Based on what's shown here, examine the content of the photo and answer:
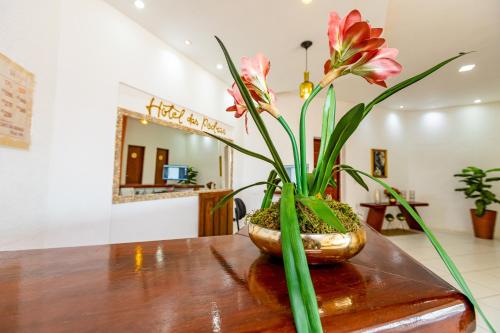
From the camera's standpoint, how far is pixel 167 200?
9.21ft

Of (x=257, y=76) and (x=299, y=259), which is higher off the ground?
(x=257, y=76)

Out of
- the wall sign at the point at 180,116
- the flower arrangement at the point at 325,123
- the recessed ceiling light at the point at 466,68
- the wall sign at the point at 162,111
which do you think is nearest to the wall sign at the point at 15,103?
the wall sign at the point at 162,111

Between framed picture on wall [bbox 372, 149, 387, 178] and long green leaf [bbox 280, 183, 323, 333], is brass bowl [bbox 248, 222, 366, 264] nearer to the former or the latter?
long green leaf [bbox 280, 183, 323, 333]

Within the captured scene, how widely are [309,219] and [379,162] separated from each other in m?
5.65

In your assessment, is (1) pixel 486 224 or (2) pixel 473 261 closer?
(2) pixel 473 261

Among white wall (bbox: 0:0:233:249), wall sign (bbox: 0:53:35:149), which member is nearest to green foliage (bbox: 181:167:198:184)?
white wall (bbox: 0:0:233:249)

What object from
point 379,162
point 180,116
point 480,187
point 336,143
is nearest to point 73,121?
point 180,116

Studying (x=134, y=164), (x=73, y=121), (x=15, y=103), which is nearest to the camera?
(x=15, y=103)

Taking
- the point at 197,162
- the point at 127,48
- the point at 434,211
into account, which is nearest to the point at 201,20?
the point at 127,48

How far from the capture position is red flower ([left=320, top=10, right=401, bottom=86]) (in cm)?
53

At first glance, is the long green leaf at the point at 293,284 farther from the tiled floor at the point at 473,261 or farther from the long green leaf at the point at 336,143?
the tiled floor at the point at 473,261

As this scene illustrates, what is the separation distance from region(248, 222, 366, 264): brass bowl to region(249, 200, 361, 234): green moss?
18mm

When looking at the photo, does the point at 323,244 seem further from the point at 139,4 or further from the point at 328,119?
the point at 139,4

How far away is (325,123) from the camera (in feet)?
2.34
